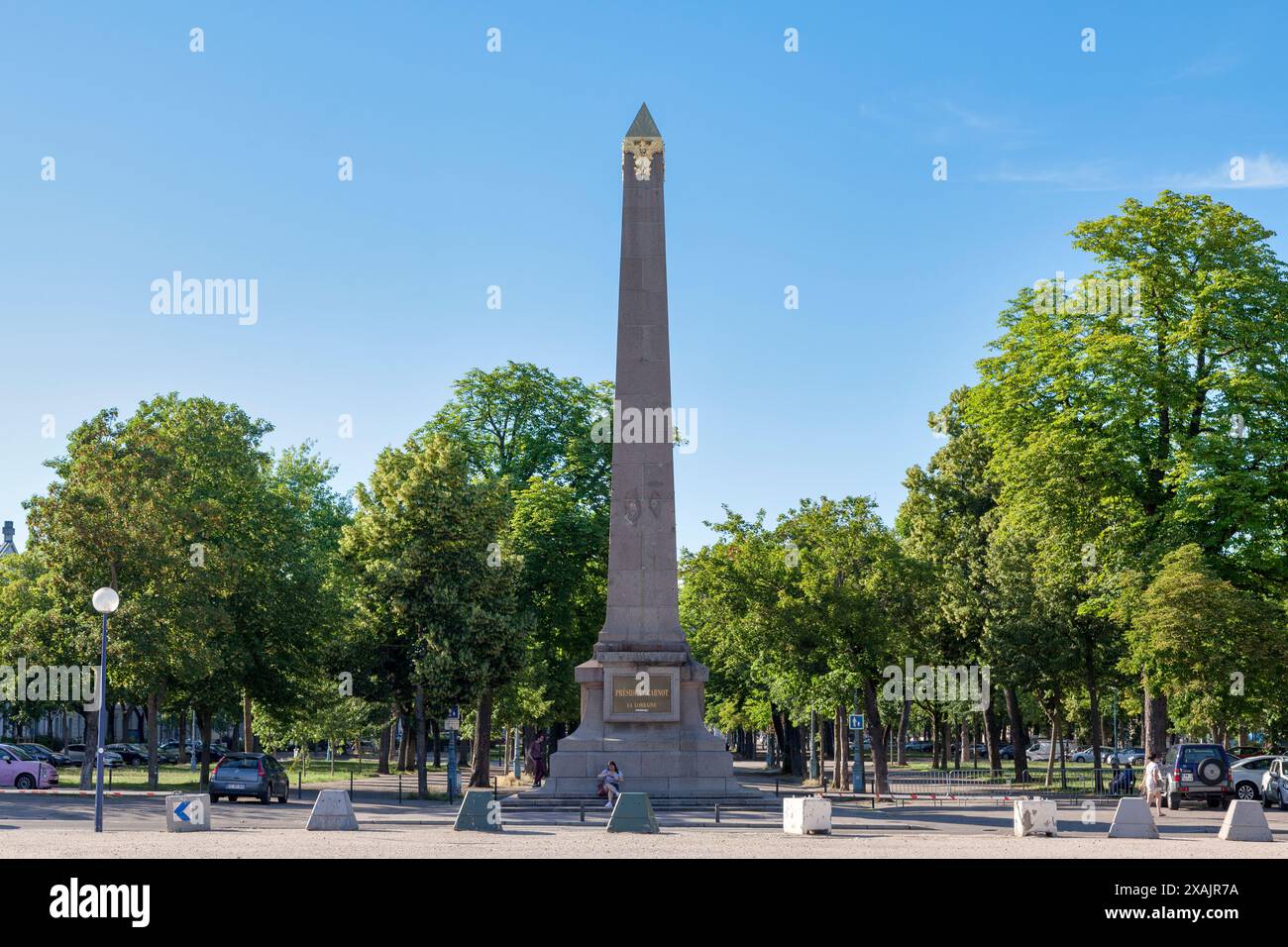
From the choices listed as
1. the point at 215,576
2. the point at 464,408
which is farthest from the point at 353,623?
the point at 464,408

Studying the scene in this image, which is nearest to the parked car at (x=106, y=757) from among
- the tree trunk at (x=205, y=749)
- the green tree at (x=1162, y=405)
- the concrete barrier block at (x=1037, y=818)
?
the tree trunk at (x=205, y=749)

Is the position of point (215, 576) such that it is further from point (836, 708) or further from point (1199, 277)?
point (1199, 277)

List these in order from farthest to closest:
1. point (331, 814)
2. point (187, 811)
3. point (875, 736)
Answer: point (875, 736) → point (331, 814) → point (187, 811)

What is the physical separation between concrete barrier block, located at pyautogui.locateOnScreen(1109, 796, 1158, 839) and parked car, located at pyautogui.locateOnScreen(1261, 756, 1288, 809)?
17.1m

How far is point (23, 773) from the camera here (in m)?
46.5

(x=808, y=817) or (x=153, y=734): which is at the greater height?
(x=808, y=817)

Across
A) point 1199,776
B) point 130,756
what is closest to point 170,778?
point 130,756

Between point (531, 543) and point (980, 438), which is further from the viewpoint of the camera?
point (980, 438)

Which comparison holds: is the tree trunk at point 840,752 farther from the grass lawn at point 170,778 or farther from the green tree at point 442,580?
the grass lawn at point 170,778

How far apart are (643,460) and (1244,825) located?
55.6 ft

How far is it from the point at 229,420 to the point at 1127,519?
32101 mm

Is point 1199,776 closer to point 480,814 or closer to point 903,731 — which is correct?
point 480,814

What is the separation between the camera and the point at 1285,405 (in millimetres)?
37938
